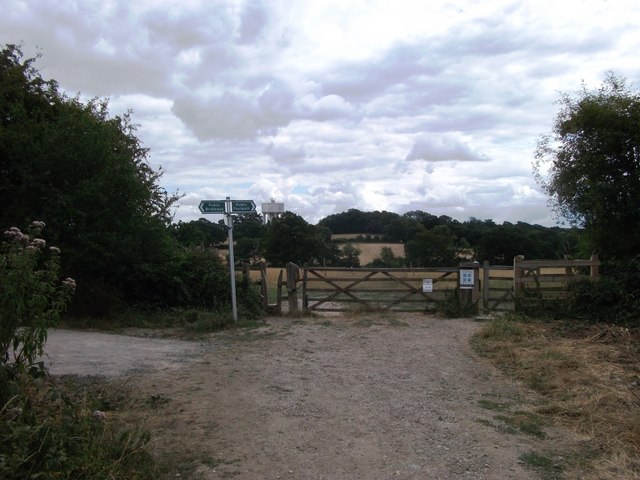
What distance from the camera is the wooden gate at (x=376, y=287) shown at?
15.9m

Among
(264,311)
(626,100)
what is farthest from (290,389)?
(626,100)

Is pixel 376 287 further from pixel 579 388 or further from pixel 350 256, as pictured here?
pixel 350 256

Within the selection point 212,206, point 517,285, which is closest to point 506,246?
point 517,285

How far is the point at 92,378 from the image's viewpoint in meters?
7.69

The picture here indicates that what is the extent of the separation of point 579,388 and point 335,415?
3.42 meters

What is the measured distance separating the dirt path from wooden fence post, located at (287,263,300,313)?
16.6ft

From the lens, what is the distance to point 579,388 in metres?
7.29

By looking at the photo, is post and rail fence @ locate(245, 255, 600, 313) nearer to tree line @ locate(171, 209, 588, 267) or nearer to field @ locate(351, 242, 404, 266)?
A: tree line @ locate(171, 209, 588, 267)

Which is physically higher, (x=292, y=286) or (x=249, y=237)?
(x=249, y=237)

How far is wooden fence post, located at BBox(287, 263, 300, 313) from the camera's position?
16109mm

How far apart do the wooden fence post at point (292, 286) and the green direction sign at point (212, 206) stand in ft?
9.72

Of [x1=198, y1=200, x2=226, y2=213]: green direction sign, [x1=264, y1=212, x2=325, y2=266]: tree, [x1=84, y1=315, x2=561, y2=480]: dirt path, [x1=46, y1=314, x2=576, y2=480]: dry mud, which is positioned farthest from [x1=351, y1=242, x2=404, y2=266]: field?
[x1=84, y1=315, x2=561, y2=480]: dirt path

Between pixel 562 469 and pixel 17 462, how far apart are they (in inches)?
170

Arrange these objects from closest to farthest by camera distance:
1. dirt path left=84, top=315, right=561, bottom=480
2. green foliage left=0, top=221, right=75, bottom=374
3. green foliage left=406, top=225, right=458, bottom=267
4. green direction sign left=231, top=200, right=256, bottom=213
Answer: green foliage left=0, top=221, right=75, bottom=374 → dirt path left=84, top=315, right=561, bottom=480 → green direction sign left=231, top=200, right=256, bottom=213 → green foliage left=406, top=225, right=458, bottom=267
